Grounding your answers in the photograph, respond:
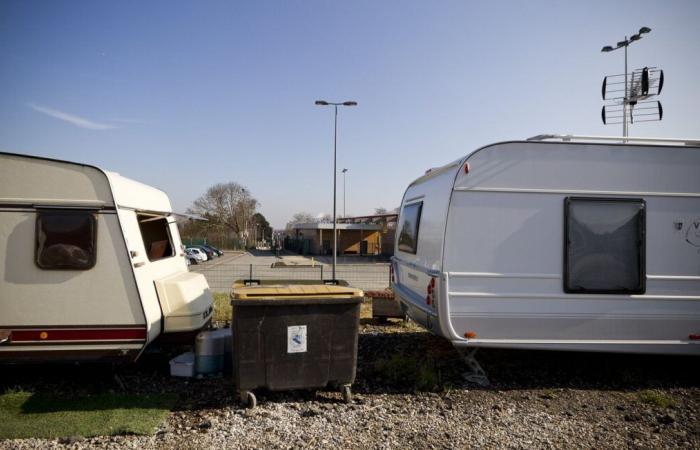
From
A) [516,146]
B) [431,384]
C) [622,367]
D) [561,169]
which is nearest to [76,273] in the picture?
[431,384]

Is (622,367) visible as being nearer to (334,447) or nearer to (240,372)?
(334,447)

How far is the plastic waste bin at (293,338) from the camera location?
177 inches

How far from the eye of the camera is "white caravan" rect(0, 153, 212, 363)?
14.8ft

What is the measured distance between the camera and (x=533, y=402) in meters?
4.84

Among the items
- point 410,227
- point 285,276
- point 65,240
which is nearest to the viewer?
point 65,240

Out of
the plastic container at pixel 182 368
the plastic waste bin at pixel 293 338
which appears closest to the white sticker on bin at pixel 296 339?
the plastic waste bin at pixel 293 338

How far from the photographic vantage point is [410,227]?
645cm

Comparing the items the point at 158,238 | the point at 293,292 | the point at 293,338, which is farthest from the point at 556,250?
the point at 158,238

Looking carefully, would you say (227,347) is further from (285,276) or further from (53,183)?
(285,276)

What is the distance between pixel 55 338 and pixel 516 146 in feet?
18.3

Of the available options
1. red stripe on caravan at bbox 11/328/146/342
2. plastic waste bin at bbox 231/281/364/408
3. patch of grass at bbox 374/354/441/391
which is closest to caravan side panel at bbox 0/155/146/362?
red stripe on caravan at bbox 11/328/146/342

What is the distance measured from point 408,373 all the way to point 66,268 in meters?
4.04

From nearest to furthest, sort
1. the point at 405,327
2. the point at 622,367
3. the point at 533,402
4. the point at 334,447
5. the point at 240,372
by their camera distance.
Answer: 1. the point at 334,447
2. the point at 240,372
3. the point at 533,402
4. the point at 622,367
5. the point at 405,327

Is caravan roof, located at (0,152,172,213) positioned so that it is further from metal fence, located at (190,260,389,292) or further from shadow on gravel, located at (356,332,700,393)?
metal fence, located at (190,260,389,292)
